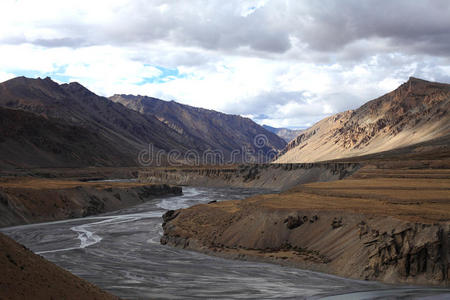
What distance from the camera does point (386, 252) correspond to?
29.5 m

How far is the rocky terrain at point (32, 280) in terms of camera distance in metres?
16.7

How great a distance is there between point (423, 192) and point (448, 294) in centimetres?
2178

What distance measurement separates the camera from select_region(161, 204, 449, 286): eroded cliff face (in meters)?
28.4

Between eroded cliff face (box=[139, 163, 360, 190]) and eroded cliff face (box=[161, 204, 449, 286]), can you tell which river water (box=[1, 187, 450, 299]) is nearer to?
eroded cliff face (box=[161, 204, 449, 286])

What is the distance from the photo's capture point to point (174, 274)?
3225cm

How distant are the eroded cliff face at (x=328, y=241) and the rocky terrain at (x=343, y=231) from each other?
51mm

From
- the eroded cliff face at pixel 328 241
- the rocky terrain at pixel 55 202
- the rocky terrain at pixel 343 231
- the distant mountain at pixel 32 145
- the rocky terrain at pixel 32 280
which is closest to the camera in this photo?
the rocky terrain at pixel 32 280

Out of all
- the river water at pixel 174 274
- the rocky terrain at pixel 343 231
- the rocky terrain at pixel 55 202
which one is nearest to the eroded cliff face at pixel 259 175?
the rocky terrain at pixel 55 202

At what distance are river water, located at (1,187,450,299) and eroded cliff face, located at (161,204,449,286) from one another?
1.16m

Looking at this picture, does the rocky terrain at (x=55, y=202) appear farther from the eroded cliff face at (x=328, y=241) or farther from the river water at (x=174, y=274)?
the eroded cliff face at (x=328, y=241)

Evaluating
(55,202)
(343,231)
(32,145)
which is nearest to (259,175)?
(55,202)

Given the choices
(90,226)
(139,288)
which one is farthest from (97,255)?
(90,226)

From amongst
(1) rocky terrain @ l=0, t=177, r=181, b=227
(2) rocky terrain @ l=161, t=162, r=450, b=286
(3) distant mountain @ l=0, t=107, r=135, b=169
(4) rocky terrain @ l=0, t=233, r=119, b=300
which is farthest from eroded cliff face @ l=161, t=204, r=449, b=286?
(3) distant mountain @ l=0, t=107, r=135, b=169

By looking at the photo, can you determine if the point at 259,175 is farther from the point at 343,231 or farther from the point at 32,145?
the point at 343,231
